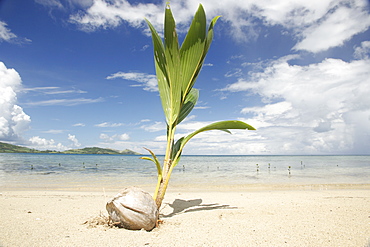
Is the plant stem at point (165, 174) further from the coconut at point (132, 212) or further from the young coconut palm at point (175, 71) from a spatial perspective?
the coconut at point (132, 212)

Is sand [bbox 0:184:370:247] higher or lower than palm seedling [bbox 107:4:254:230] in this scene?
lower

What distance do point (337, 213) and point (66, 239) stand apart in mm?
4830

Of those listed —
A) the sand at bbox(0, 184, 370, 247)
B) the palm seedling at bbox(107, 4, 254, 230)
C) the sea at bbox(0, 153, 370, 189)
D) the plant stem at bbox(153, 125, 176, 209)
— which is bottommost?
the sea at bbox(0, 153, 370, 189)

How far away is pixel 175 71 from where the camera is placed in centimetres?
399

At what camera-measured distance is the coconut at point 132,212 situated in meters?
3.20

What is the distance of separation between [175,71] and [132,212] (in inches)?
93.2

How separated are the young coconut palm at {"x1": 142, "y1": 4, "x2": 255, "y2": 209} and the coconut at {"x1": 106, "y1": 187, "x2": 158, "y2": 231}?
0.50 meters

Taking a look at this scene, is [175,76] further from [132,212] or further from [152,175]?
[152,175]

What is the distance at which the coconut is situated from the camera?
10.5 feet

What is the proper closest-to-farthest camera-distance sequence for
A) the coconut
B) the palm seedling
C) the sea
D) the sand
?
the sand → the coconut → the palm seedling → the sea

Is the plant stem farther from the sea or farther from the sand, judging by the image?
the sea

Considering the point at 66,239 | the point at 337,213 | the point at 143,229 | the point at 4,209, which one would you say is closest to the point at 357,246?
the point at 337,213

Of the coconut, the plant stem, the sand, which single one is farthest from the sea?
the coconut

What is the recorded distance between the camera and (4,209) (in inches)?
185
